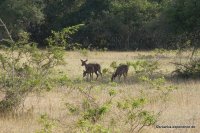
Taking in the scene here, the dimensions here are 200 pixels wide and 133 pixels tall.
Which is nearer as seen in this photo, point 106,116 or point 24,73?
point 106,116

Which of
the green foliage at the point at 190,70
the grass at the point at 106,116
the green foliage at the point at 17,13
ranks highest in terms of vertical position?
the green foliage at the point at 17,13

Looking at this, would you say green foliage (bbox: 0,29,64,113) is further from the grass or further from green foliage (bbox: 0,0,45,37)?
green foliage (bbox: 0,0,45,37)

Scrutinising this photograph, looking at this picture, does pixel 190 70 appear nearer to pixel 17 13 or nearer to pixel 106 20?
pixel 106 20

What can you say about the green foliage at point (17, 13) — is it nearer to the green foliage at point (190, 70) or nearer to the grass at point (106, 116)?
the green foliage at point (190, 70)

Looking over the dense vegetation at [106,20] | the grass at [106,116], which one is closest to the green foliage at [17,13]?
the dense vegetation at [106,20]

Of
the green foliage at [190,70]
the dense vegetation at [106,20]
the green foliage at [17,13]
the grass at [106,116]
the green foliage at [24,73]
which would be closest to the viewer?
the grass at [106,116]

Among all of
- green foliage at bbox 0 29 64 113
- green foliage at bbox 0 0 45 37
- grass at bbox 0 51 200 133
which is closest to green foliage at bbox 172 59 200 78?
grass at bbox 0 51 200 133

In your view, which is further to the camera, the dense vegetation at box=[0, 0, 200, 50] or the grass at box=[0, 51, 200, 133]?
the dense vegetation at box=[0, 0, 200, 50]

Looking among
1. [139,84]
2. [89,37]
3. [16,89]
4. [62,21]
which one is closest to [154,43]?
[89,37]

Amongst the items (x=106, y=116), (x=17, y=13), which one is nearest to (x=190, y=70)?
(x=106, y=116)

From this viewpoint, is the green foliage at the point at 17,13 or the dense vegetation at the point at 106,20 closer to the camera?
the dense vegetation at the point at 106,20

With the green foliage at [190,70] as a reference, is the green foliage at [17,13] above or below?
above

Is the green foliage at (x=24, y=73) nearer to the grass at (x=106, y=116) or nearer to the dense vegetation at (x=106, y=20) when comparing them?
the grass at (x=106, y=116)

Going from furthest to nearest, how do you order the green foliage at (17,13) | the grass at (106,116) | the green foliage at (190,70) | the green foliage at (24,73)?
the green foliage at (17,13) → the green foliage at (190,70) → the green foliage at (24,73) → the grass at (106,116)
